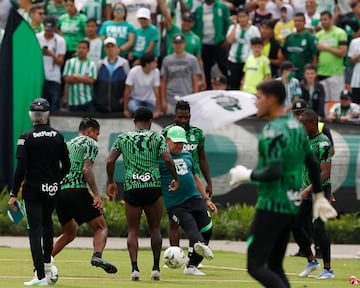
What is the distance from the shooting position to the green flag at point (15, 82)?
22.9 metres

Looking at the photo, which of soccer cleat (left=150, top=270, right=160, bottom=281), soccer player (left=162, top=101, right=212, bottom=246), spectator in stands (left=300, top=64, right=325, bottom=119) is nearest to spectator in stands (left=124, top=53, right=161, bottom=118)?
spectator in stands (left=300, top=64, right=325, bottom=119)

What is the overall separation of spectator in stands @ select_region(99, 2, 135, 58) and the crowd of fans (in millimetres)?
24

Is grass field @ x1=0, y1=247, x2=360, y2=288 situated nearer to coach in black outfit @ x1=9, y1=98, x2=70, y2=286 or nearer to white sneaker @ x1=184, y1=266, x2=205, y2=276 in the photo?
white sneaker @ x1=184, y1=266, x2=205, y2=276

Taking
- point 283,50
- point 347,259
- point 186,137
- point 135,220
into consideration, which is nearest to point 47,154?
point 135,220

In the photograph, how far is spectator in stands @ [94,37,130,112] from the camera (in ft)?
74.6

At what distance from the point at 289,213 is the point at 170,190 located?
497 cm

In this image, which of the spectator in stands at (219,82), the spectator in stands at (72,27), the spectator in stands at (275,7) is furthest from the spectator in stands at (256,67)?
the spectator in stands at (72,27)

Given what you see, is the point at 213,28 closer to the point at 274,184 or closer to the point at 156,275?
the point at 156,275

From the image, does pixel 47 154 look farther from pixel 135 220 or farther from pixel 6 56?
pixel 6 56

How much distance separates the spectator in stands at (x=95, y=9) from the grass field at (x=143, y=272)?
25.3ft

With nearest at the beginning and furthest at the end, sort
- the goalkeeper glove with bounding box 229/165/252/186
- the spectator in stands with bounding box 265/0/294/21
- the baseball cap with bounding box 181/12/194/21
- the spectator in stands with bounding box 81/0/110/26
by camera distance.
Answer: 1. the goalkeeper glove with bounding box 229/165/252/186
2. the baseball cap with bounding box 181/12/194/21
3. the spectator in stands with bounding box 81/0/110/26
4. the spectator in stands with bounding box 265/0/294/21

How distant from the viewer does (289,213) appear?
940 cm

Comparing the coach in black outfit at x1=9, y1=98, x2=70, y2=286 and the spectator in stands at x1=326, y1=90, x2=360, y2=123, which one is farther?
the spectator in stands at x1=326, y1=90, x2=360, y2=123

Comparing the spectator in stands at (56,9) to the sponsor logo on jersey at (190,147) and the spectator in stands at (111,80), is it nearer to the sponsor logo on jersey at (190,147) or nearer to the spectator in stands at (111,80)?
the spectator in stands at (111,80)
